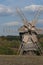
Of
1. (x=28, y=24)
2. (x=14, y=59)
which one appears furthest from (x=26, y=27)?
(x=14, y=59)

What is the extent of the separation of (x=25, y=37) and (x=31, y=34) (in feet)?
2.41

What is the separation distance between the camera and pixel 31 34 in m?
39.1

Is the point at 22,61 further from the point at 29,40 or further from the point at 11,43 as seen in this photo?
the point at 11,43

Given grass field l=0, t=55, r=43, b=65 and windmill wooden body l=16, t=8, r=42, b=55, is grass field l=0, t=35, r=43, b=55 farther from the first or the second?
grass field l=0, t=55, r=43, b=65

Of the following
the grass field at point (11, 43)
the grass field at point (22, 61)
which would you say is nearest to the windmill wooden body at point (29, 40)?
the grass field at point (11, 43)

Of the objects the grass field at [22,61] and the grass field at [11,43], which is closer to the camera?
the grass field at [22,61]

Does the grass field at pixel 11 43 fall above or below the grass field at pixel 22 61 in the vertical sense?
below

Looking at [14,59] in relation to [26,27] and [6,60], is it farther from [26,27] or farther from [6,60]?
[26,27]

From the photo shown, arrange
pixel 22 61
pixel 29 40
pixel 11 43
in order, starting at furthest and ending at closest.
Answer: pixel 11 43, pixel 29 40, pixel 22 61

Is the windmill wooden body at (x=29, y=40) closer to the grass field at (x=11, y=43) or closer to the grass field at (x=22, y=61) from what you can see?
the grass field at (x=11, y=43)

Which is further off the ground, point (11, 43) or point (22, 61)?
point (22, 61)

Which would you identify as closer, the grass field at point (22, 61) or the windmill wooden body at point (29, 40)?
the grass field at point (22, 61)

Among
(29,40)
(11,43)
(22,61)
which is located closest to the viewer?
(22,61)

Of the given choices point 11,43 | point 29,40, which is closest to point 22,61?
point 29,40
